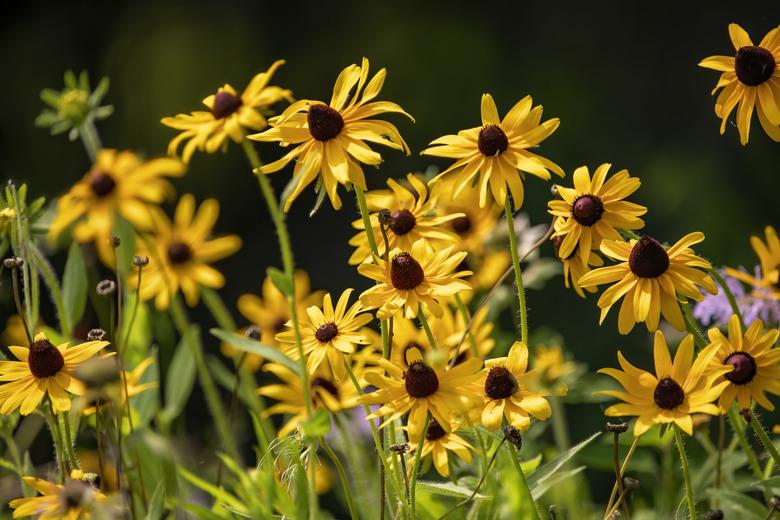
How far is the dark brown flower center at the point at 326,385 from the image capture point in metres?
1.06

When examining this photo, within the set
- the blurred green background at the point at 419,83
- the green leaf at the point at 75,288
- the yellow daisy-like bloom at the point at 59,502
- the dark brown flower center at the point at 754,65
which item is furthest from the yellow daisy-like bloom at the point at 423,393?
the blurred green background at the point at 419,83

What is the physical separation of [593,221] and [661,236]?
1658 mm

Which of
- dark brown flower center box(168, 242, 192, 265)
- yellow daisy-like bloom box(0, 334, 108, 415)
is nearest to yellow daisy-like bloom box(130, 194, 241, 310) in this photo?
dark brown flower center box(168, 242, 192, 265)

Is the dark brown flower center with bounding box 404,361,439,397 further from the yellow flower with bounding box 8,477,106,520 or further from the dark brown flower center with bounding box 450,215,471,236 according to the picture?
the dark brown flower center with bounding box 450,215,471,236

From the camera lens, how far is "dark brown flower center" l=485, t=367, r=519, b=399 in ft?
2.58

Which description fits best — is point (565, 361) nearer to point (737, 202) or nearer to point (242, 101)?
point (242, 101)

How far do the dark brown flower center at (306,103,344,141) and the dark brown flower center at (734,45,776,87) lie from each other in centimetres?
33

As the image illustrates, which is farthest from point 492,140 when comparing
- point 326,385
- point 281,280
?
point 326,385

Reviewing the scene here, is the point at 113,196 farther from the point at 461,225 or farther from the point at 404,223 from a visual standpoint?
the point at 404,223

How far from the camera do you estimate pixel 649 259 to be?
2.60ft

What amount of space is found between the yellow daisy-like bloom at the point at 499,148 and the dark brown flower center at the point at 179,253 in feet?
2.38

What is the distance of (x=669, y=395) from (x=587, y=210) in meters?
0.16

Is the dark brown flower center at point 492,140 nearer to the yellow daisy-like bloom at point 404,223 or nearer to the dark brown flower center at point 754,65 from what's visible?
the yellow daisy-like bloom at point 404,223

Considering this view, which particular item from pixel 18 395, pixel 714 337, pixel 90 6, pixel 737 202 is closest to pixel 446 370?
pixel 714 337
